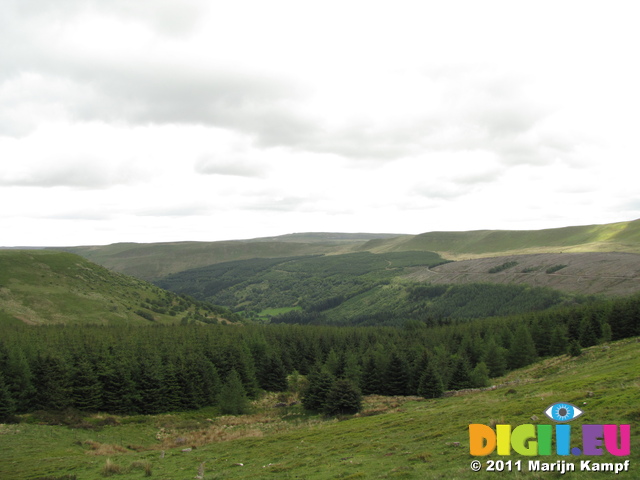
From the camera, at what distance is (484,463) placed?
63.3ft

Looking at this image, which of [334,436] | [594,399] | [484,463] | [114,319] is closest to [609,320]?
[594,399]

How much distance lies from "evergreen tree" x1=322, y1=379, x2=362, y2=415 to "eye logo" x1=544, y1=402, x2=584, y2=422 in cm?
3740

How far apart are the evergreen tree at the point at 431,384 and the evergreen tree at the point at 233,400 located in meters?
33.6

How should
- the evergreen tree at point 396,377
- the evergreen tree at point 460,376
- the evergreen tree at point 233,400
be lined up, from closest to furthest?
the evergreen tree at point 233,400, the evergreen tree at point 460,376, the evergreen tree at point 396,377

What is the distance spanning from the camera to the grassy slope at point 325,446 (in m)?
22.3

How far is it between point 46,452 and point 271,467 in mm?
27737

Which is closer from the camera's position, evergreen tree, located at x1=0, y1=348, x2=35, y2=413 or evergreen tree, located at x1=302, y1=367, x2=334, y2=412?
evergreen tree, located at x1=0, y1=348, x2=35, y2=413

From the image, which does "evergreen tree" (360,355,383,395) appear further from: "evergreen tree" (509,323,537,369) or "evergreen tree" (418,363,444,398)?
"evergreen tree" (509,323,537,369)

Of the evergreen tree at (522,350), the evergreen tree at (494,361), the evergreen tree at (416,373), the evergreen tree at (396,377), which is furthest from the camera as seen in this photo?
the evergreen tree at (522,350)

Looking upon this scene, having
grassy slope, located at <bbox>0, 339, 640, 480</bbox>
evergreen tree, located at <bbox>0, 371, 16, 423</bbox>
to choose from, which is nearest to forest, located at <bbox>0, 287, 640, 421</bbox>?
evergreen tree, located at <bbox>0, 371, 16, 423</bbox>

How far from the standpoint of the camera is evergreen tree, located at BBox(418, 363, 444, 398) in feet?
215

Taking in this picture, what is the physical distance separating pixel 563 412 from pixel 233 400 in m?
57.9

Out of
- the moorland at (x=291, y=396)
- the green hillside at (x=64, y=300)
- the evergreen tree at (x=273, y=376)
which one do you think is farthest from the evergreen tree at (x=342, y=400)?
the green hillside at (x=64, y=300)

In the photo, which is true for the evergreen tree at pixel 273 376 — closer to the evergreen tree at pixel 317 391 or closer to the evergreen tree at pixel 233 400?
the evergreen tree at pixel 233 400
